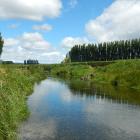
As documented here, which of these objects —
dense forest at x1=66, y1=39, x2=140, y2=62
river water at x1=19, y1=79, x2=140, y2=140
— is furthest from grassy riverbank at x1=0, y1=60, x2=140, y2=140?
dense forest at x1=66, y1=39, x2=140, y2=62

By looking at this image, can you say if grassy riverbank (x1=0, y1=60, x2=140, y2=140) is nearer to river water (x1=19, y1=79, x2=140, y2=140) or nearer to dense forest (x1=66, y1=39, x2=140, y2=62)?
river water (x1=19, y1=79, x2=140, y2=140)

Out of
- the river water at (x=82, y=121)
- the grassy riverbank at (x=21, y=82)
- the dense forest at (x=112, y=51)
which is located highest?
the dense forest at (x=112, y=51)

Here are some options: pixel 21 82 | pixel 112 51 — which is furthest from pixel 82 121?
pixel 112 51

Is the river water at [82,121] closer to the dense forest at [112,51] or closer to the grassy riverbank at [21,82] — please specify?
the grassy riverbank at [21,82]

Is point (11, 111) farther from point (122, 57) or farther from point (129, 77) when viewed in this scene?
point (122, 57)

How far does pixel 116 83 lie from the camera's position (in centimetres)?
7819

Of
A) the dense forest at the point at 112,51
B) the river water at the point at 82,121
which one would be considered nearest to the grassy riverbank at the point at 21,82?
the river water at the point at 82,121

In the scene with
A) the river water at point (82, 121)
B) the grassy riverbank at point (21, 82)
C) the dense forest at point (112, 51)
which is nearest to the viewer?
the grassy riverbank at point (21, 82)

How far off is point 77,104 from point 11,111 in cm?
1818

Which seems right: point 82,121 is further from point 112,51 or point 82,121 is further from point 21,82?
point 112,51

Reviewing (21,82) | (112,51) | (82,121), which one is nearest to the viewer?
(82,121)

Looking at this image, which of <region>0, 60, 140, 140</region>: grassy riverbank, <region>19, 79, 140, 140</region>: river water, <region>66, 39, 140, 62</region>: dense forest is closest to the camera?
<region>0, 60, 140, 140</region>: grassy riverbank

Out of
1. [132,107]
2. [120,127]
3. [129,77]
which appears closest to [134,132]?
[120,127]

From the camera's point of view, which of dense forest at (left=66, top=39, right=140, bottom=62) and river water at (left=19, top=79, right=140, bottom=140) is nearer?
river water at (left=19, top=79, right=140, bottom=140)
